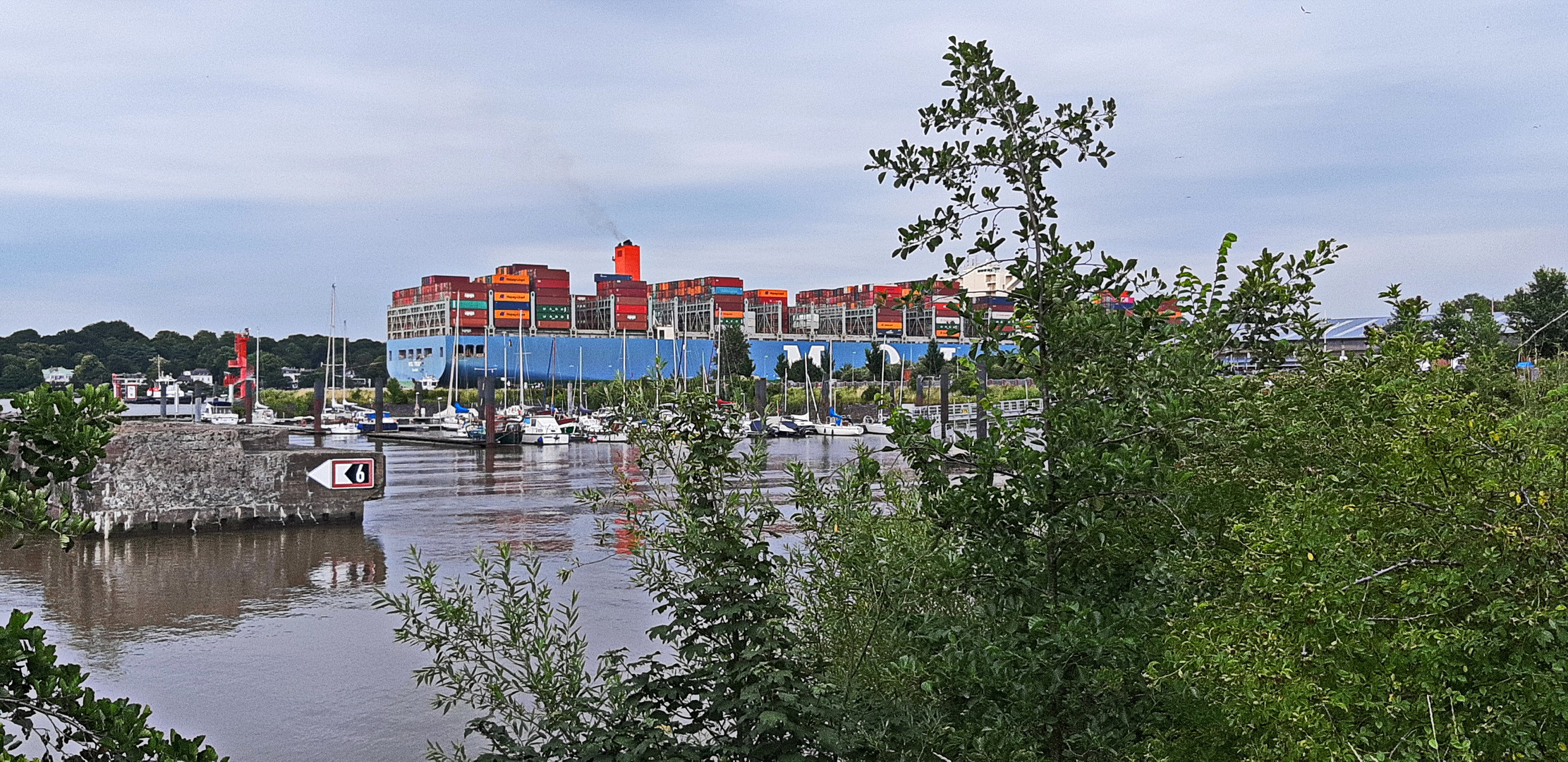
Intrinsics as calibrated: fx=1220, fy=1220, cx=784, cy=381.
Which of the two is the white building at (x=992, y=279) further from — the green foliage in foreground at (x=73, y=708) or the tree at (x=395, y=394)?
the tree at (x=395, y=394)

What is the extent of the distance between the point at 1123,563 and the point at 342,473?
742 inches

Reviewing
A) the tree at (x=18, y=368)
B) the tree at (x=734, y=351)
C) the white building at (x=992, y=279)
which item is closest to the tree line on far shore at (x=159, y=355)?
the tree at (x=18, y=368)

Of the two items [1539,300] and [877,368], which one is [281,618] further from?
[877,368]

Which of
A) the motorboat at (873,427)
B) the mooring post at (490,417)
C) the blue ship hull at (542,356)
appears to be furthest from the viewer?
the blue ship hull at (542,356)

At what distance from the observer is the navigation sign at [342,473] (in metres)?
21.2

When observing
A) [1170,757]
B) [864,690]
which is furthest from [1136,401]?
[864,690]

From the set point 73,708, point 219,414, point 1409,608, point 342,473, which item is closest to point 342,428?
point 219,414

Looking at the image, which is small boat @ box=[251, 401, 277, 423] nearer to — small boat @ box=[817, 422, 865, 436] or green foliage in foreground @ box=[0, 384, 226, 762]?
small boat @ box=[817, 422, 865, 436]

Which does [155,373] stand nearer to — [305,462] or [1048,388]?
[305,462]

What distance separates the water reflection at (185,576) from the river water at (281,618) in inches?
1.5

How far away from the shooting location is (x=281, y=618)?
540 inches

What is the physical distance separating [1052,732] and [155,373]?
375 ft

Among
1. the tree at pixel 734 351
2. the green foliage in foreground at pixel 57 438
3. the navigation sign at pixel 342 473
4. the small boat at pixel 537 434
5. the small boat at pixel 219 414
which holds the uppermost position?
the tree at pixel 734 351

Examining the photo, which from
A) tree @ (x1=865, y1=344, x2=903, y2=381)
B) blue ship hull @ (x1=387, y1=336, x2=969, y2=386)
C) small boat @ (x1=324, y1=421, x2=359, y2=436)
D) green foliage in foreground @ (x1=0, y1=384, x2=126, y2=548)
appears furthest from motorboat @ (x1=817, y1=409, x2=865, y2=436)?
green foliage in foreground @ (x1=0, y1=384, x2=126, y2=548)
